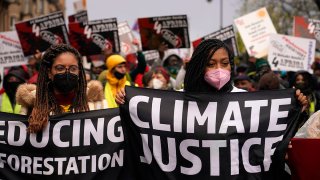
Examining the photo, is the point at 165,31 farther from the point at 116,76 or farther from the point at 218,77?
the point at 218,77

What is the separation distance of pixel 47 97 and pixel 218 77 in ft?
3.68

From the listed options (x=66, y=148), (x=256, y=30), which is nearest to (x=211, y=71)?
(x=66, y=148)

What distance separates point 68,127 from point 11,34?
7.22 meters

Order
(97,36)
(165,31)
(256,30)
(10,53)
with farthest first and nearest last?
(256,30), (10,53), (165,31), (97,36)

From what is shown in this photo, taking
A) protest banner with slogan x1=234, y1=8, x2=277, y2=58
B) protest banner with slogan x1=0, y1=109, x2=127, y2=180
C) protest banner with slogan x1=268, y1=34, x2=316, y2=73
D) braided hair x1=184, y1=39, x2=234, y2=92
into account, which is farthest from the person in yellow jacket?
protest banner with slogan x1=234, y1=8, x2=277, y2=58

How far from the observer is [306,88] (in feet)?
25.5

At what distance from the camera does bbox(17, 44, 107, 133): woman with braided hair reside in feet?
13.9

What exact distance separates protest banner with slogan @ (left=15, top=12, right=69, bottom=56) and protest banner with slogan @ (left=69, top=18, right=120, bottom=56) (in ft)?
1.44

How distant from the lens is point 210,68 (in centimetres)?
411

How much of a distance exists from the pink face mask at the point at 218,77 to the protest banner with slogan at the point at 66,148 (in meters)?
0.68

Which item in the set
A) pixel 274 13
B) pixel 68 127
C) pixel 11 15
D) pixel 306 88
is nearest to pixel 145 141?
pixel 68 127

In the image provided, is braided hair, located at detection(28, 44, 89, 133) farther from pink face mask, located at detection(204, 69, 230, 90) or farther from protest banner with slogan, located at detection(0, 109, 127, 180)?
pink face mask, located at detection(204, 69, 230, 90)

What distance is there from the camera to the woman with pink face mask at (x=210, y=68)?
404cm

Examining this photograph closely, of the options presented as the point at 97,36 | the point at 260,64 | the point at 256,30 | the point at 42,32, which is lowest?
the point at 260,64
